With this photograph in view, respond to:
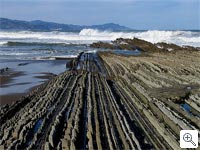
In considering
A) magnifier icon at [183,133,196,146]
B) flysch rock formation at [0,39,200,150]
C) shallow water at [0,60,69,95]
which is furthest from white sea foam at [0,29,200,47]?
magnifier icon at [183,133,196,146]

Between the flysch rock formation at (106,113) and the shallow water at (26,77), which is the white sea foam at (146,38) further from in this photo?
the flysch rock formation at (106,113)

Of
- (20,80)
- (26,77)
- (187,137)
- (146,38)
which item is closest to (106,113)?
(187,137)

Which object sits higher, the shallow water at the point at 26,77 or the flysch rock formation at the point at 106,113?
the flysch rock formation at the point at 106,113

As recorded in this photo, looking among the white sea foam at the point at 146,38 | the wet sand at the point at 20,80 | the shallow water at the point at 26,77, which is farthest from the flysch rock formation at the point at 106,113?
the white sea foam at the point at 146,38

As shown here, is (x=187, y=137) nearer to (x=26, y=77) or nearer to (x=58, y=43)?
(x=26, y=77)

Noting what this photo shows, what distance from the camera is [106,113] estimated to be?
1273 centimetres

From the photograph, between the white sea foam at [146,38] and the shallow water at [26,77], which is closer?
the shallow water at [26,77]

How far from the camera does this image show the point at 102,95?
16.0 metres

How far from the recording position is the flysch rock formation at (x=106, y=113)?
9812mm

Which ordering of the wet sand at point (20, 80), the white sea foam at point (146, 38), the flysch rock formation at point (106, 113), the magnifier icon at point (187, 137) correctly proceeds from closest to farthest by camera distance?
the magnifier icon at point (187, 137)
the flysch rock formation at point (106, 113)
the wet sand at point (20, 80)
the white sea foam at point (146, 38)

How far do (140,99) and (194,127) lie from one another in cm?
456

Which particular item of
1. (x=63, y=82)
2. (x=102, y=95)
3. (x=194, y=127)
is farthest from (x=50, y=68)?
(x=194, y=127)

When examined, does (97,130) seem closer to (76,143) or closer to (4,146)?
(76,143)

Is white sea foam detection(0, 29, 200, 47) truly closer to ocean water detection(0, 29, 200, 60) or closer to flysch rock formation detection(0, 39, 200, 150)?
ocean water detection(0, 29, 200, 60)
